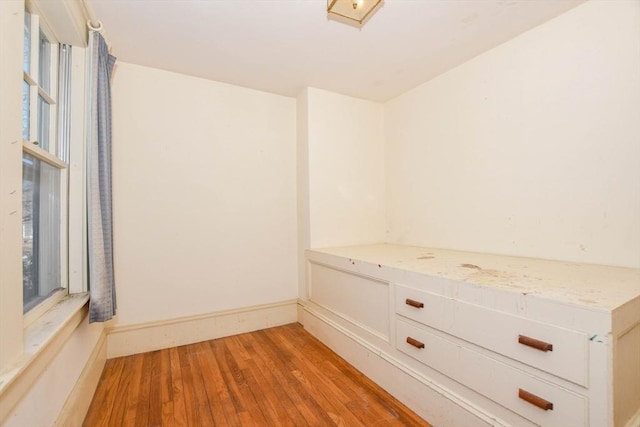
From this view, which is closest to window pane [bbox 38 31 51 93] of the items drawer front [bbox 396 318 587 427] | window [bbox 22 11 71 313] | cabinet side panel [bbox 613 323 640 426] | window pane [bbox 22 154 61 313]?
window [bbox 22 11 71 313]

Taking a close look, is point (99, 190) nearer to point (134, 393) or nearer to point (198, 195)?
point (198, 195)

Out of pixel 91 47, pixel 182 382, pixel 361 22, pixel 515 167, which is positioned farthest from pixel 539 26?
pixel 182 382

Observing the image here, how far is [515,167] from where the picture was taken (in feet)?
6.18

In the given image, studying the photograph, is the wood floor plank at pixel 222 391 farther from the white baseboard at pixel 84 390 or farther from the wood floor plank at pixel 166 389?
the white baseboard at pixel 84 390

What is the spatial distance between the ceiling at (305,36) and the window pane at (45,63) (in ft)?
1.08

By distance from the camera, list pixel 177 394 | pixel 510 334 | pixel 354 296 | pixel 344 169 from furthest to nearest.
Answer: pixel 344 169 → pixel 354 296 → pixel 177 394 → pixel 510 334

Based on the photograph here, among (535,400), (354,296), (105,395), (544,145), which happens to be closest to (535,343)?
(535,400)

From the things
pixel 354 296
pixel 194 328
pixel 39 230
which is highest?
pixel 39 230

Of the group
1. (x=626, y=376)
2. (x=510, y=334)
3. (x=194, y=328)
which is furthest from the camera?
(x=194, y=328)

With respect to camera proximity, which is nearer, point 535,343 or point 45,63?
point 535,343

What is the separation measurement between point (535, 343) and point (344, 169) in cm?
202

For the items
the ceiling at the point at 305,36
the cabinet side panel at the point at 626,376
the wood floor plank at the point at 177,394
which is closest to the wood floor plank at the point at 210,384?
the wood floor plank at the point at 177,394

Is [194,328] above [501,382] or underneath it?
underneath

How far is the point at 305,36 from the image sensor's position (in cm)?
187
